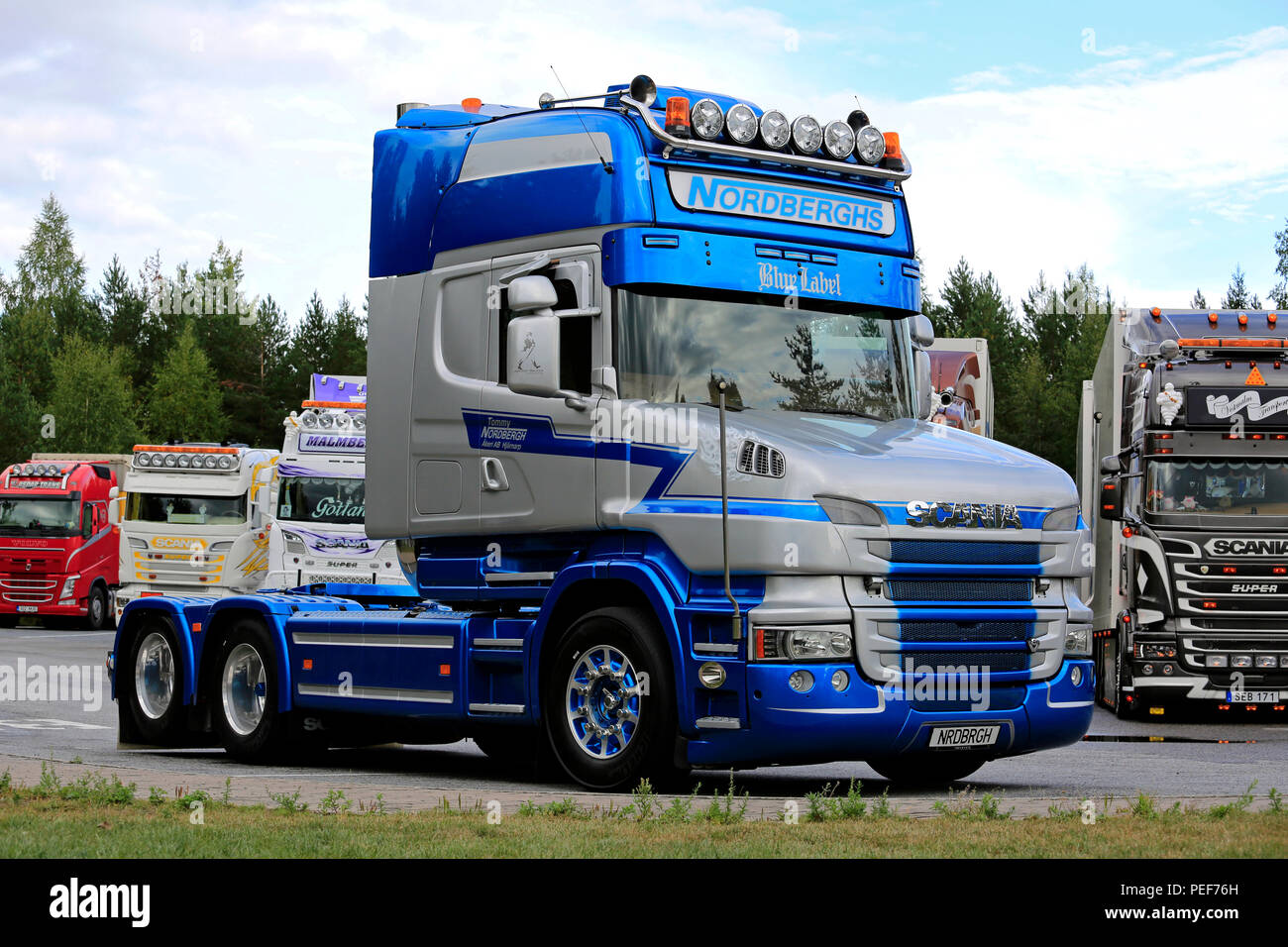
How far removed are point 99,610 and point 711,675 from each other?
34993 millimetres

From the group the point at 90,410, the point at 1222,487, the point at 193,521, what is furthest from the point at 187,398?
the point at 1222,487

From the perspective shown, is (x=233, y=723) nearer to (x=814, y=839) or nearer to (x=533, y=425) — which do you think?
(x=533, y=425)

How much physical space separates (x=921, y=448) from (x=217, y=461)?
82.1 ft

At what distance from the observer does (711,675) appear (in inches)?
430

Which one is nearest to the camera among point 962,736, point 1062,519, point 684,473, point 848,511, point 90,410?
point 848,511

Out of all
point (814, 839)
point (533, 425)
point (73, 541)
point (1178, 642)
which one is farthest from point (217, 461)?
point (814, 839)

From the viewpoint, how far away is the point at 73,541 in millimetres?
42469

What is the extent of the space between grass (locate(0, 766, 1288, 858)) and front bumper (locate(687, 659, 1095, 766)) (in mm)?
369

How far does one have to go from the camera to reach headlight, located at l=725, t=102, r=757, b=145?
12.0 m

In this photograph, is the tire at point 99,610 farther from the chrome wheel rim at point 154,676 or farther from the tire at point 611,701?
the tire at point 611,701

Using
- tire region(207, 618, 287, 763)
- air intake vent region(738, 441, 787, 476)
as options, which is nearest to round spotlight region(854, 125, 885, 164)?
air intake vent region(738, 441, 787, 476)

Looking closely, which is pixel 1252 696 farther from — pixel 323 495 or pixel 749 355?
pixel 323 495

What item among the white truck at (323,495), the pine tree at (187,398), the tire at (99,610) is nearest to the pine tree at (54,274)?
the pine tree at (187,398)
